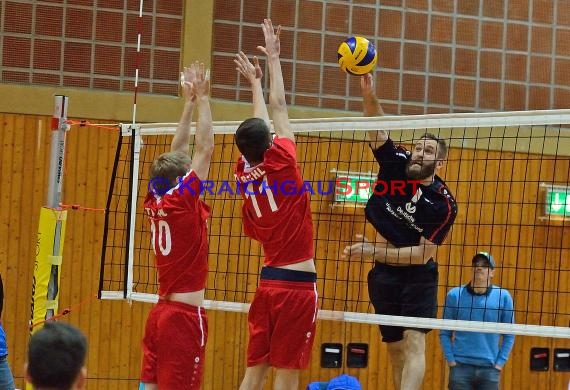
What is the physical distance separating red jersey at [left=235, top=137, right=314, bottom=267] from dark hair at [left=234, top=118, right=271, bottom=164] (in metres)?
0.06

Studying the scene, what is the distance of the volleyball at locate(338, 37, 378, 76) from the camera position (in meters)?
7.90

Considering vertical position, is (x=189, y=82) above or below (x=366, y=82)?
below

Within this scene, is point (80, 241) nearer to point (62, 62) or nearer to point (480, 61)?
point (62, 62)

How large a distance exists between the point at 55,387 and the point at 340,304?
8.98 metres

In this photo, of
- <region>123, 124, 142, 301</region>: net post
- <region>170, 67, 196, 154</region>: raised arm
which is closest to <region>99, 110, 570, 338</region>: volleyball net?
<region>123, 124, 142, 301</region>: net post

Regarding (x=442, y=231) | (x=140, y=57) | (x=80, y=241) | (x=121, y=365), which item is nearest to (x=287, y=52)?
(x=140, y=57)

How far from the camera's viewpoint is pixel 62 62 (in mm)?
11992

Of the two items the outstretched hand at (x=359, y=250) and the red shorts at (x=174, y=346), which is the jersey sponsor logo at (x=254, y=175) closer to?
the red shorts at (x=174, y=346)

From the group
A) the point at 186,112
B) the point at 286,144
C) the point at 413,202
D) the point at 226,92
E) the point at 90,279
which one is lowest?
the point at 90,279

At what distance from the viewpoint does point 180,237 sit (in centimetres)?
664

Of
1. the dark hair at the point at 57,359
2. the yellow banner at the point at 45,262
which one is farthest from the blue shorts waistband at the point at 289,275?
the dark hair at the point at 57,359

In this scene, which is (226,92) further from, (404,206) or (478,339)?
(404,206)

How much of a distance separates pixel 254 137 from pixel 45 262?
2697 mm

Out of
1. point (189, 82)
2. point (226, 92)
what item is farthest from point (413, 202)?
point (226, 92)
